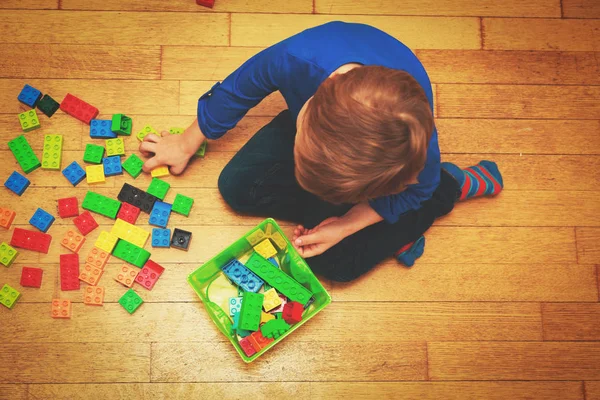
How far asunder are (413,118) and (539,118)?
0.89 m

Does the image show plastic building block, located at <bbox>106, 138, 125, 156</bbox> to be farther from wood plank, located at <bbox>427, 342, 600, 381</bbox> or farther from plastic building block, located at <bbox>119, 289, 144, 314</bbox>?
wood plank, located at <bbox>427, 342, 600, 381</bbox>

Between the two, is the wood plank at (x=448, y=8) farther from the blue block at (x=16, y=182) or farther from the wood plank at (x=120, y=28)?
the blue block at (x=16, y=182)

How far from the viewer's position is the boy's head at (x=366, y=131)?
32.8 inches

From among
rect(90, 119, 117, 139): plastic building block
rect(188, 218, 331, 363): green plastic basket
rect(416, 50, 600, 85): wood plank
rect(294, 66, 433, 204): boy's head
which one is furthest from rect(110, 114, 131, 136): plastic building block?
rect(416, 50, 600, 85): wood plank

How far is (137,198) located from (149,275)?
21 cm

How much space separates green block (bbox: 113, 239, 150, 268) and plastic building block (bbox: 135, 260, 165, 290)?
0.06 ft

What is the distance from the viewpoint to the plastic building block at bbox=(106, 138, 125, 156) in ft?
4.67

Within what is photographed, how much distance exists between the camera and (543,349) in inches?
57.1

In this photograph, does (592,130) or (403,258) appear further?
(592,130)

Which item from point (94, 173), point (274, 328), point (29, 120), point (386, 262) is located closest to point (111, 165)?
point (94, 173)

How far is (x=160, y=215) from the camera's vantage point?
140 centimetres

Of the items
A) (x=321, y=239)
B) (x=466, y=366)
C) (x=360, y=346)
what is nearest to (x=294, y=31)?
(x=321, y=239)

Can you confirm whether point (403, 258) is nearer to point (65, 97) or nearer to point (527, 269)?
point (527, 269)

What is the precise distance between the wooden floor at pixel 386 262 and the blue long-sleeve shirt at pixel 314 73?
0.25m
